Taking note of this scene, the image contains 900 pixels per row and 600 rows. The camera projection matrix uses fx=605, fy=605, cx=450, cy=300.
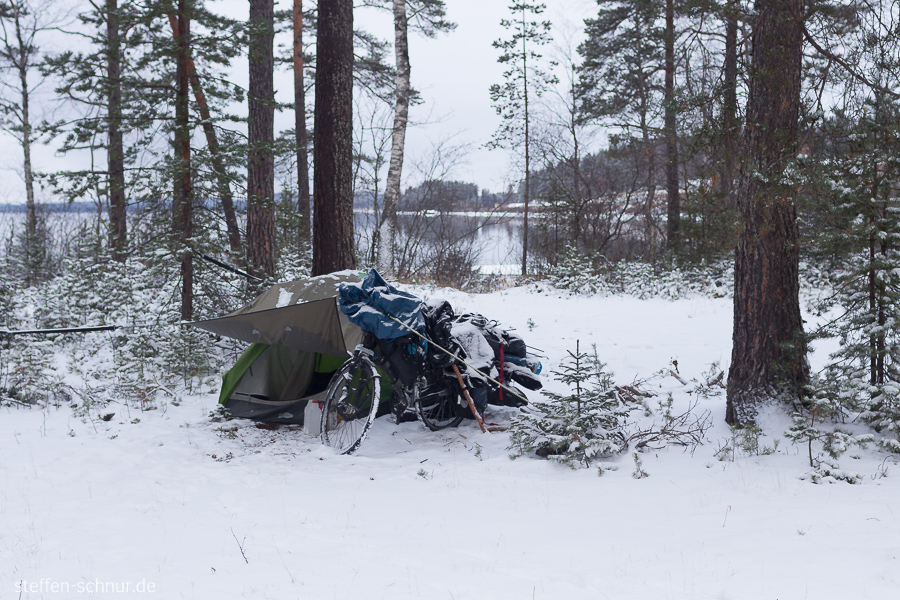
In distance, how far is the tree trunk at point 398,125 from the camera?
40.4 feet

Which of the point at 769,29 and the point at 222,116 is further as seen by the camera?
the point at 222,116

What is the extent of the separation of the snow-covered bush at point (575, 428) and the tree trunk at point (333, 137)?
3062mm

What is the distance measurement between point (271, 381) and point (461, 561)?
11.4 feet

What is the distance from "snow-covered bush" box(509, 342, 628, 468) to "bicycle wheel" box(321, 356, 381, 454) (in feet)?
3.99

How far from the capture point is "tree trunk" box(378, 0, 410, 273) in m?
12.3

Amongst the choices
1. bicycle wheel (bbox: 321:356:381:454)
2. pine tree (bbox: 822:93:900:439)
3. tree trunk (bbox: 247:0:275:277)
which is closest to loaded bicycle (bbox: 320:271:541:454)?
bicycle wheel (bbox: 321:356:381:454)

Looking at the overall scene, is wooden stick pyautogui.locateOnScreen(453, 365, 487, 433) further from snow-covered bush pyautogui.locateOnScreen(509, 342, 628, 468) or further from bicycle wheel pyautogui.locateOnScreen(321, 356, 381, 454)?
bicycle wheel pyautogui.locateOnScreen(321, 356, 381, 454)

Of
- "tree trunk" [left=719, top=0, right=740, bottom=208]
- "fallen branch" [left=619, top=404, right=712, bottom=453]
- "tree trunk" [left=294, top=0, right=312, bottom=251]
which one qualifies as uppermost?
"tree trunk" [left=294, top=0, right=312, bottom=251]

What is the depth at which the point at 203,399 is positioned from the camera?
6.29m

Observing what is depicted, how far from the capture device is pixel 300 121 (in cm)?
1561

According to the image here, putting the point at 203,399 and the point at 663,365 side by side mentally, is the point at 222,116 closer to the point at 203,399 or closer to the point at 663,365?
the point at 203,399

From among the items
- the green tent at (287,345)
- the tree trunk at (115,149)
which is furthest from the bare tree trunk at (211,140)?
the green tent at (287,345)

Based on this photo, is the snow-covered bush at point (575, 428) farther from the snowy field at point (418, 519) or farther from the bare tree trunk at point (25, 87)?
the bare tree trunk at point (25, 87)

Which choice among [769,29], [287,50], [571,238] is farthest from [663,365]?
[287,50]
